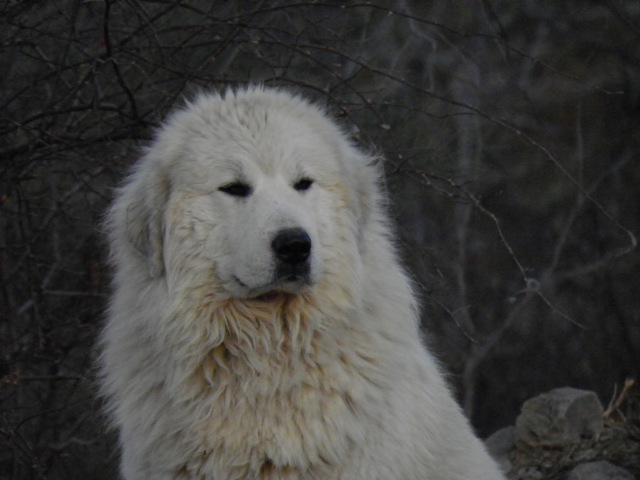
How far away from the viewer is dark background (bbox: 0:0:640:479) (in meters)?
6.63

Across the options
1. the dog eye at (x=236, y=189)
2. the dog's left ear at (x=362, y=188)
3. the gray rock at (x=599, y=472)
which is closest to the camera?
the dog eye at (x=236, y=189)

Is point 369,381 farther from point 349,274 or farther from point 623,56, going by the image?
point 623,56

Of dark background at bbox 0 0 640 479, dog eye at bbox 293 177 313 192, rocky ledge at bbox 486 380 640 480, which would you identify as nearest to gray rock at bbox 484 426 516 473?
rocky ledge at bbox 486 380 640 480

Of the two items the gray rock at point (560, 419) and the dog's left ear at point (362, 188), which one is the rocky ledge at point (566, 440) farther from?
the dog's left ear at point (362, 188)

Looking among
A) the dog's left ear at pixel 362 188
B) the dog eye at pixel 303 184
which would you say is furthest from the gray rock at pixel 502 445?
the dog eye at pixel 303 184

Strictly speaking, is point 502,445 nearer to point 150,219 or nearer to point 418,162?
point 418,162

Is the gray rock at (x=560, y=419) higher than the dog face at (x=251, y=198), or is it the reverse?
the dog face at (x=251, y=198)

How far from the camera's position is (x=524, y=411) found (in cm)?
686

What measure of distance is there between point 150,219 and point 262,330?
2.10 ft

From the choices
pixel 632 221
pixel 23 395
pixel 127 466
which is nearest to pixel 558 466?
pixel 127 466

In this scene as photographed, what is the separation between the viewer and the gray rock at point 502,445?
6.88 m

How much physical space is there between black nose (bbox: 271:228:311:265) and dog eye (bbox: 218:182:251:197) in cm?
33

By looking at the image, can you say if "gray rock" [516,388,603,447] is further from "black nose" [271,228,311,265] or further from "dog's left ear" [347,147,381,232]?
"black nose" [271,228,311,265]

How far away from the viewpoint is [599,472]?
615 cm
